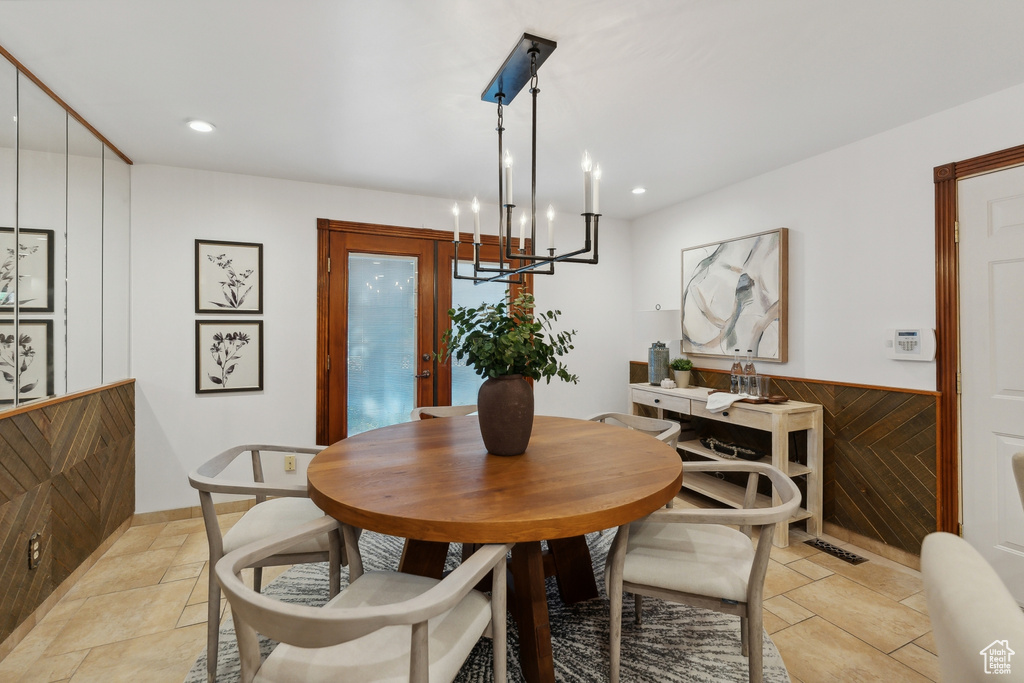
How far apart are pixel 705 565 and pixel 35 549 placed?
285cm

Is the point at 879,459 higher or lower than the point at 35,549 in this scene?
higher

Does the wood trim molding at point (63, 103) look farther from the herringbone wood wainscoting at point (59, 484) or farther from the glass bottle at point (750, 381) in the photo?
the glass bottle at point (750, 381)

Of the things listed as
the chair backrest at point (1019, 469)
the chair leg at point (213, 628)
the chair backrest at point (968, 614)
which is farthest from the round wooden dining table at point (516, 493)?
the chair backrest at point (1019, 469)

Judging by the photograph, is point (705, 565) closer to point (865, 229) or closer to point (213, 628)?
point (213, 628)

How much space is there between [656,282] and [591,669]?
3354mm

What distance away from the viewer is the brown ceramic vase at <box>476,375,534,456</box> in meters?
1.74

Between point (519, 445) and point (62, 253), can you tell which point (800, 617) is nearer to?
point (519, 445)

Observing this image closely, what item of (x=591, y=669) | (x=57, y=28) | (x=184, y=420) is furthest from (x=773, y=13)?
(x=184, y=420)

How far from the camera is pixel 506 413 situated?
175 cm

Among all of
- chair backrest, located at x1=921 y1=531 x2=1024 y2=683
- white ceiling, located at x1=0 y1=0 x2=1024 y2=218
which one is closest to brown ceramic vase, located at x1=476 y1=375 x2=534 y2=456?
chair backrest, located at x1=921 y1=531 x2=1024 y2=683

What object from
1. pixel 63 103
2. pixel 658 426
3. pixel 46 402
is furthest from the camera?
pixel 658 426

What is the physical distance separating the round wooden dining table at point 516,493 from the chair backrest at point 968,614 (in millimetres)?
718

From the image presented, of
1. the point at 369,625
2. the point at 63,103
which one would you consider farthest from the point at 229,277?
the point at 369,625

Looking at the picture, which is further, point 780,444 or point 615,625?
point 780,444
